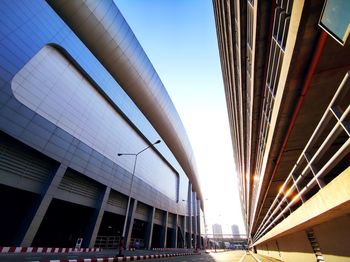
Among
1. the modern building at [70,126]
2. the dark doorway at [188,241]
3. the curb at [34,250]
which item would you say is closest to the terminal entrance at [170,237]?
the modern building at [70,126]

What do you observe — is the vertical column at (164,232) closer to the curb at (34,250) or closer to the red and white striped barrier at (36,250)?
the red and white striped barrier at (36,250)

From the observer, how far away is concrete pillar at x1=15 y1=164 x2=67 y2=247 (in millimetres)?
12219

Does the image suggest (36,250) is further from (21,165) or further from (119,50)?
(119,50)

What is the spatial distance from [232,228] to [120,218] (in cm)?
17734

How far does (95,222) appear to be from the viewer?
60.4ft

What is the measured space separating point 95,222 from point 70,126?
10131 mm

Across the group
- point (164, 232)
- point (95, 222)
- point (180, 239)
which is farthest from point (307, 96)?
point (180, 239)

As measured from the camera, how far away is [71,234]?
24.8 metres

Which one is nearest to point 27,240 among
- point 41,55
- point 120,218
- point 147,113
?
point 41,55

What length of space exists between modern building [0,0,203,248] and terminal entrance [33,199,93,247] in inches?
4.3

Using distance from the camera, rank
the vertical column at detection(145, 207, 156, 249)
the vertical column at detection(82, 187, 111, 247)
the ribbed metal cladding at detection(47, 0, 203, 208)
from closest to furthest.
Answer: the vertical column at detection(82, 187, 111, 247) → the ribbed metal cladding at detection(47, 0, 203, 208) → the vertical column at detection(145, 207, 156, 249)

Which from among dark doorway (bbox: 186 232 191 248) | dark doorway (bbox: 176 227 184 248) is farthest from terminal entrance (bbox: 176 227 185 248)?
dark doorway (bbox: 186 232 191 248)

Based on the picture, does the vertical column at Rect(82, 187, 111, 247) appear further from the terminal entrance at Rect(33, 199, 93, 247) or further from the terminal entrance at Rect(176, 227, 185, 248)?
the terminal entrance at Rect(176, 227, 185, 248)

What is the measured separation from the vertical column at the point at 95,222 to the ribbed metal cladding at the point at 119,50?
1983 centimetres
